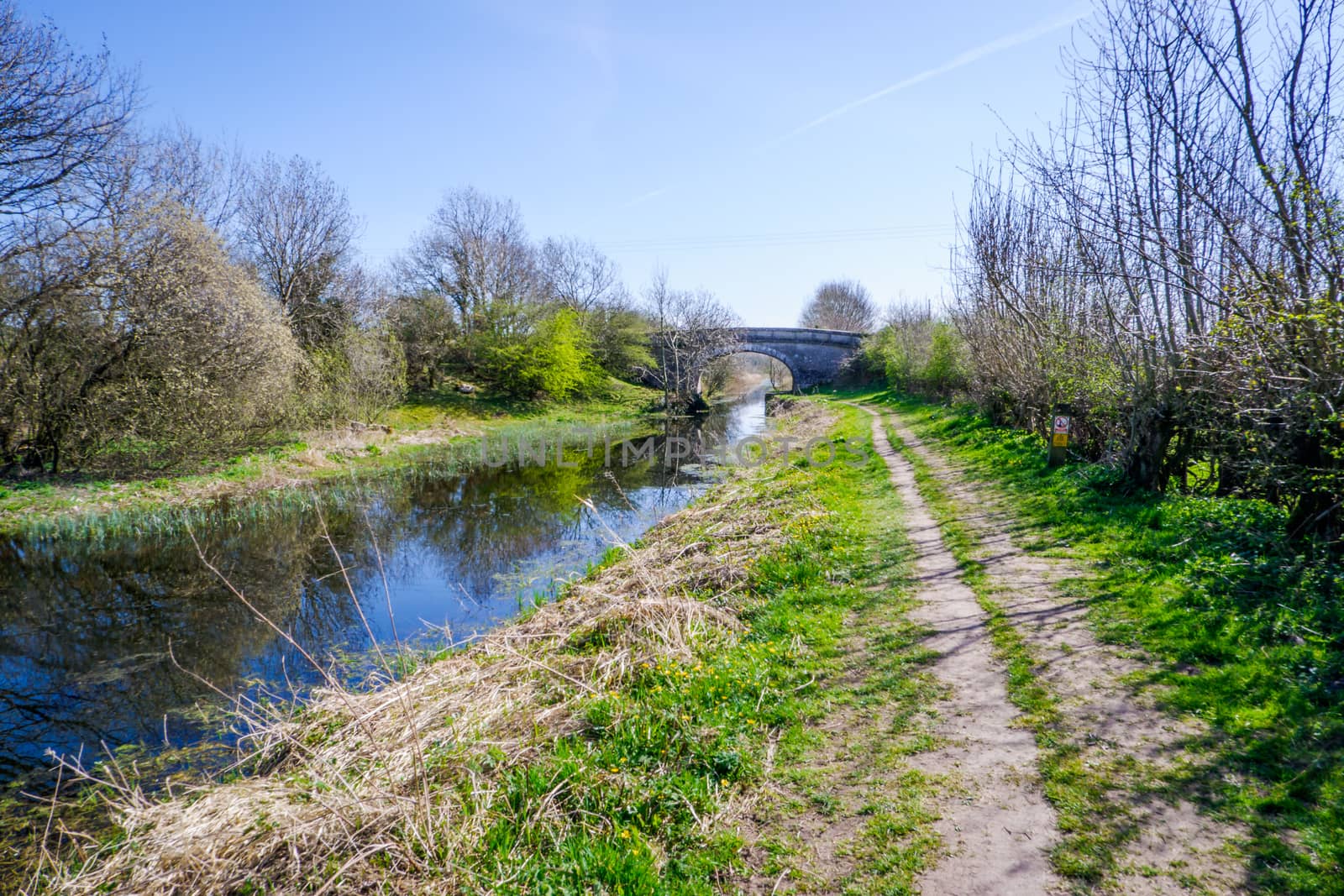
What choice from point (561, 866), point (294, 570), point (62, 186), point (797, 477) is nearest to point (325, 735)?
point (561, 866)

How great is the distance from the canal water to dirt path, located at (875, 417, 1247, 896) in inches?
155

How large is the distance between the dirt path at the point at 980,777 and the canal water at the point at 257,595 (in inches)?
125

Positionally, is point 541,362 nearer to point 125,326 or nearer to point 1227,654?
point 125,326

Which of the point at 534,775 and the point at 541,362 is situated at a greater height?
the point at 541,362

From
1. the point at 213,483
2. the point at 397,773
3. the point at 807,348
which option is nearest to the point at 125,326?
the point at 213,483

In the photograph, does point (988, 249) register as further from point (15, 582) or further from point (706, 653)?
point (15, 582)

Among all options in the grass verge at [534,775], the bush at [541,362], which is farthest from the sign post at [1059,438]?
the bush at [541,362]

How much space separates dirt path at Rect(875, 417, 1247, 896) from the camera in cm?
277

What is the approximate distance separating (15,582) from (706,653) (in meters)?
10.9

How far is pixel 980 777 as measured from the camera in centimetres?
347

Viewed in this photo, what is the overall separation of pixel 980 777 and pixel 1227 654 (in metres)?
2.38

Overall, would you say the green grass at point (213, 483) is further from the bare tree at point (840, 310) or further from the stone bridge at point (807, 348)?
the bare tree at point (840, 310)

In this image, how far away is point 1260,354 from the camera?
18.5 ft

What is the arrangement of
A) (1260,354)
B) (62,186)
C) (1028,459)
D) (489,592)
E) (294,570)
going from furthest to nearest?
(62,186)
(1028,459)
(294,570)
(489,592)
(1260,354)
